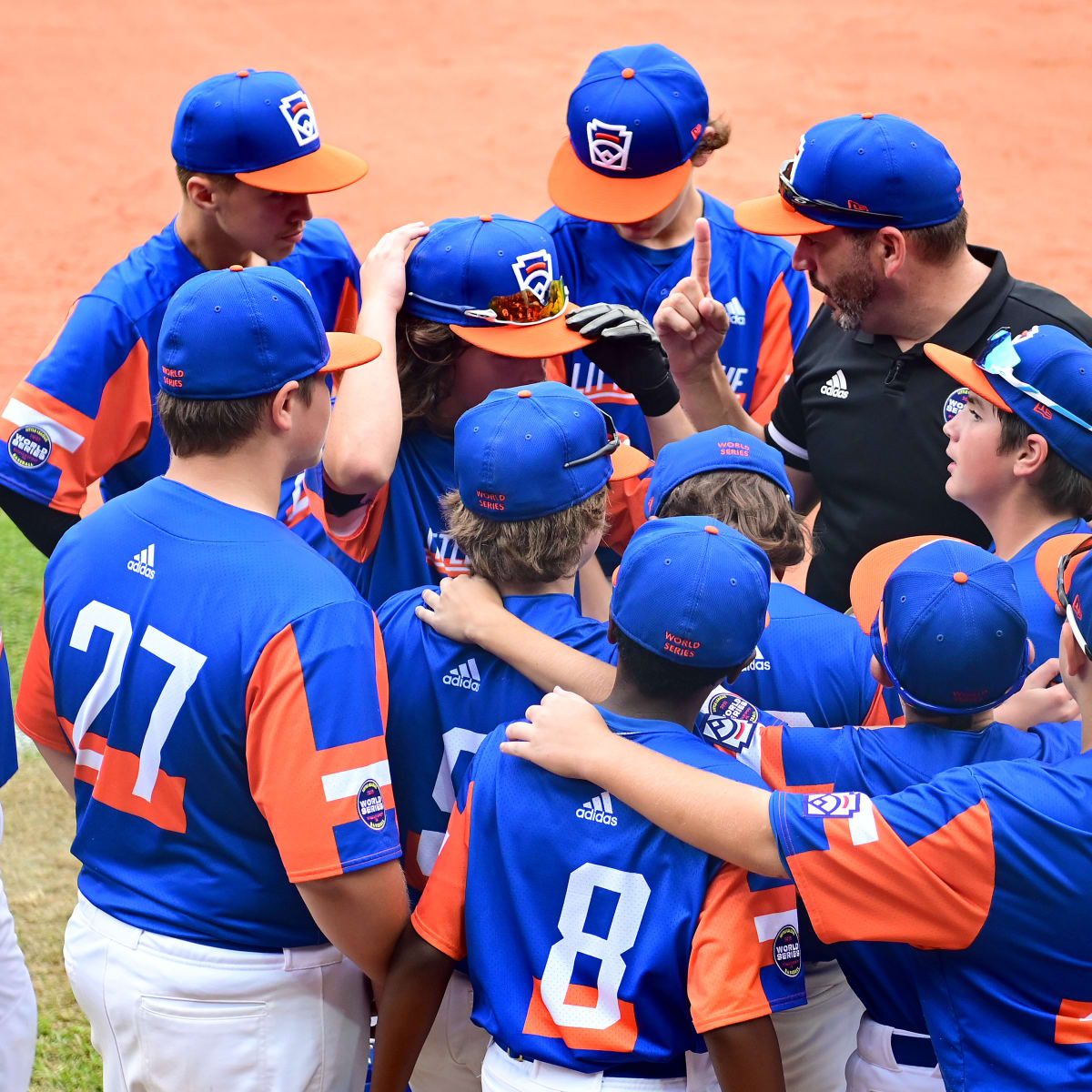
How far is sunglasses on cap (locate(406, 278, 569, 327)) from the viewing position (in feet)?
10.1

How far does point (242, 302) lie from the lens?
7.93 ft

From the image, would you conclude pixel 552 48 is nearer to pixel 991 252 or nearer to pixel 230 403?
pixel 991 252

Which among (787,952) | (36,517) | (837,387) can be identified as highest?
(837,387)

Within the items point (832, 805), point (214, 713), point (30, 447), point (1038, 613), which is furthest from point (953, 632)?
point (30, 447)

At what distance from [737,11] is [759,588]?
51.9 feet

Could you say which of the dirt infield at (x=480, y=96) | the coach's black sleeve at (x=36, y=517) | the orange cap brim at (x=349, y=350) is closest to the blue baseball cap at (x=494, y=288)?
the orange cap brim at (x=349, y=350)

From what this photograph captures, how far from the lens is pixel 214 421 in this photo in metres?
2.40

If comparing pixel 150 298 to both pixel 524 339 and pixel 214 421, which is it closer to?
pixel 524 339

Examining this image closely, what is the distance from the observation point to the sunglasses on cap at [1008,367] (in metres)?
2.91

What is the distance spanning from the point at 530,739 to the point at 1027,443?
1471mm

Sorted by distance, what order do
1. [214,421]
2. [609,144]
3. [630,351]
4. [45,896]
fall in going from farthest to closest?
[45,896], [609,144], [630,351], [214,421]

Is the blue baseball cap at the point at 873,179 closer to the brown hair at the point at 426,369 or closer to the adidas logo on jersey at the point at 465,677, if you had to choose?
the brown hair at the point at 426,369

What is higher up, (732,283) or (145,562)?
(145,562)

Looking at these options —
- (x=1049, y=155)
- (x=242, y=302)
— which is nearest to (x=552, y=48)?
(x=1049, y=155)
